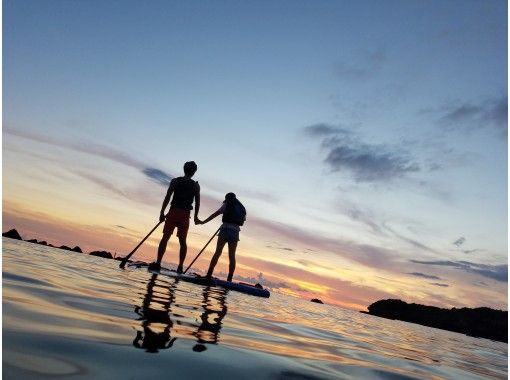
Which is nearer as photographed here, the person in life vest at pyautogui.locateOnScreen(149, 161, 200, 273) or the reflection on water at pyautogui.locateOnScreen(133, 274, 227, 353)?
the reflection on water at pyautogui.locateOnScreen(133, 274, 227, 353)

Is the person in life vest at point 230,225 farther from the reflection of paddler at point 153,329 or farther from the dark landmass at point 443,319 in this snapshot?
the dark landmass at point 443,319

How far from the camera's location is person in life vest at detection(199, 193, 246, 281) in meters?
11.7

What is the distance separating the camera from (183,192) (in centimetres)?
1084

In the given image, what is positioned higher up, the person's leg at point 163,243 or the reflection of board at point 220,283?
the person's leg at point 163,243

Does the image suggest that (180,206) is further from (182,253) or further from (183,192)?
(182,253)

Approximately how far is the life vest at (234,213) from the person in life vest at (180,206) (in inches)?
52.5

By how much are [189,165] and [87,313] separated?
7.82 metres

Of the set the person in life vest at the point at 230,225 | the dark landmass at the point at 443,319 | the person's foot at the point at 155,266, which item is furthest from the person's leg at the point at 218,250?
the dark landmass at the point at 443,319

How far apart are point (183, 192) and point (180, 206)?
0.42 m

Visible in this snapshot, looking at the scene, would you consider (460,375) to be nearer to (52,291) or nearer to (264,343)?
(264,343)

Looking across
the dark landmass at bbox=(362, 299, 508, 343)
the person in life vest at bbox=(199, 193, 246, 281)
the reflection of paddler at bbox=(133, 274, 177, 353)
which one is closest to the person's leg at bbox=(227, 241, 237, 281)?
the person in life vest at bbox=(199, 193, 246, 281)

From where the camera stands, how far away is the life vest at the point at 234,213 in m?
11.8

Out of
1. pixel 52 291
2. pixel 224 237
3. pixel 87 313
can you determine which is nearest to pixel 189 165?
pixel 224 237

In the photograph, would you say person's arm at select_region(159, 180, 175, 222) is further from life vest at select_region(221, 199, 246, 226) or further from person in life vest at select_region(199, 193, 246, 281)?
life vest at select_region(221, 199, 246, 226)
